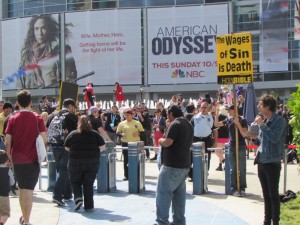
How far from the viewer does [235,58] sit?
11031mm

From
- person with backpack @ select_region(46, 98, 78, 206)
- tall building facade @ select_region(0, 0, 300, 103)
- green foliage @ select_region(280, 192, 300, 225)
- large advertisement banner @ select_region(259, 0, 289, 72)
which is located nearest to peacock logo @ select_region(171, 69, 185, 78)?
tall building facade @ select_region(0, 0, 300, 103)

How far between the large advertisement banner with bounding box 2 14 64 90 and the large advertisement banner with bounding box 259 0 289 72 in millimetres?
19904

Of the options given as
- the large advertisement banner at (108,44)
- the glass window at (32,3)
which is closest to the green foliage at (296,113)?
the large advertisement banner at (108,44)

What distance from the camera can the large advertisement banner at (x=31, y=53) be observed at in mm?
59125

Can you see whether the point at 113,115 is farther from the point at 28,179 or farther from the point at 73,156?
the point at 28,179

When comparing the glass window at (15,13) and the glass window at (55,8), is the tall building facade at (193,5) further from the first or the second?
the glass window at (15,13)

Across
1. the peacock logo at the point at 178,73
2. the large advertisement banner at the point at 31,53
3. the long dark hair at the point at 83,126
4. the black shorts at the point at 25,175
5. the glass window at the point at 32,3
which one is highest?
the glass window at the point at 32,3

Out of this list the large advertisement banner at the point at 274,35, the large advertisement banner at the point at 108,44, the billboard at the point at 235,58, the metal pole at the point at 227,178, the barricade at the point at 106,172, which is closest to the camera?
the billboard at the point at 235,58

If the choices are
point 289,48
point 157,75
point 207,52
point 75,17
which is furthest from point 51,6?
point 289,48

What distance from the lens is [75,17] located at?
5869 centimetres

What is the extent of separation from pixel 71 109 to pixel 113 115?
26.3ft

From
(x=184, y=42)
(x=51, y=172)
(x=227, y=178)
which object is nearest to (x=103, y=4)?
(x=184, y=42)

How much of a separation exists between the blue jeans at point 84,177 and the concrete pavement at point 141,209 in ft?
0.88

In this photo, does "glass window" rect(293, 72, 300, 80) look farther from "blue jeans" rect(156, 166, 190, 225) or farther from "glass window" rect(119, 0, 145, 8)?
"blue jeans" rect(156, 166, 190, 225)
